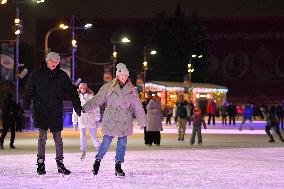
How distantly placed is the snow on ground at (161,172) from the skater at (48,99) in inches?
18.6

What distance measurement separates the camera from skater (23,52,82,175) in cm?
1189

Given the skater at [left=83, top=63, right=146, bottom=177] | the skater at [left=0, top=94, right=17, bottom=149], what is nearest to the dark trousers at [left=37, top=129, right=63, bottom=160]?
the skater at [left=83, top=63, right=146, bottom=177]

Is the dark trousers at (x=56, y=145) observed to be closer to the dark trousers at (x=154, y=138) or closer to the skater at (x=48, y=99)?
the skater at (x=48, y=99)

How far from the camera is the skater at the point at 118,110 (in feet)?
39.0

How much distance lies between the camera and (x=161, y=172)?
41.0ft

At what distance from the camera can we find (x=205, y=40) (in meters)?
116

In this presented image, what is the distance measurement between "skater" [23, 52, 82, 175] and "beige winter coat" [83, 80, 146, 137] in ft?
1.42

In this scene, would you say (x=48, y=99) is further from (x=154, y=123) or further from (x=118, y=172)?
(x=154, y=123)

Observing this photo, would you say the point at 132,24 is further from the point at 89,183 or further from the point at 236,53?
the point at 89,183

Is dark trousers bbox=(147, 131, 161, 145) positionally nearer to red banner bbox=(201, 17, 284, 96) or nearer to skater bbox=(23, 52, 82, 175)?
skater bbox=(23, 52, 82, 175)

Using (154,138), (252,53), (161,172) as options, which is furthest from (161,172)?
(252,53)

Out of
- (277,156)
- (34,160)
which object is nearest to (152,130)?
(277,156)

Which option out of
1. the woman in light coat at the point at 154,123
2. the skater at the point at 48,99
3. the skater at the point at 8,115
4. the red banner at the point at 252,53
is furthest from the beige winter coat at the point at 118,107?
the red banner at the point at 252,53

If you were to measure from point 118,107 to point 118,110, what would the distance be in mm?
48
